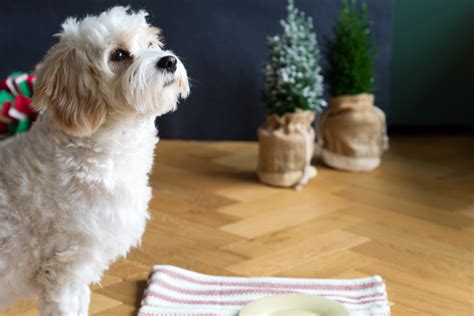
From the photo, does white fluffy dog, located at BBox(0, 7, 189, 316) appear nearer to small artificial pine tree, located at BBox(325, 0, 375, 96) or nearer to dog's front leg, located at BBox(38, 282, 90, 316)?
dog's front leg, located at BBox(38, 282, 90, 316)

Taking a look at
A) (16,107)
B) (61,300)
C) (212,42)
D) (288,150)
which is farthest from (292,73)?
(61,300)

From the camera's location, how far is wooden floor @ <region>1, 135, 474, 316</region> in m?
2.17

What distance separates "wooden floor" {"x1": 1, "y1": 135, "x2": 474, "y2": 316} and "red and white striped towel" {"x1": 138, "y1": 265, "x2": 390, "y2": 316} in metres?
0.05

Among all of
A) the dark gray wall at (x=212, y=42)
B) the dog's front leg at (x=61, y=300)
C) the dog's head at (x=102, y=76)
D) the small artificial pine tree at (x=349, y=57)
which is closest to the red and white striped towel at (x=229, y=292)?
the dog's front leg at (x=61, y=300)

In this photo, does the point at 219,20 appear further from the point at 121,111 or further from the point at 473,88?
the point at 121,111

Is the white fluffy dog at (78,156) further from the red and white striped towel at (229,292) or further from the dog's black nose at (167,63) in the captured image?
the red and white striped towel at (229,292)

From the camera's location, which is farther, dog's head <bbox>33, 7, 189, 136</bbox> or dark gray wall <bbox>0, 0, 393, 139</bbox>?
dark gray wall <bbox>0, 0, 393, 139</bbox>

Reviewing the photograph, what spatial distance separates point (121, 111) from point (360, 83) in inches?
61.2

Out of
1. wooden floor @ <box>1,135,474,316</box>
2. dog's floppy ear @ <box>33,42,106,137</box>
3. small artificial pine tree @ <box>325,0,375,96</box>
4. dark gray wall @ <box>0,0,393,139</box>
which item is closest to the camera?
dog's floppy ear @ <box>33,42,106,137</box>

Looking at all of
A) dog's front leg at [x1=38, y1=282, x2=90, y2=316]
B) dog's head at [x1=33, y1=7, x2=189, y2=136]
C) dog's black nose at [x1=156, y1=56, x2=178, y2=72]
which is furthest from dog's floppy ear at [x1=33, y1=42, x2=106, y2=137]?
dog's front leg at [x1=38, y1=282, x2=90, y2=316]

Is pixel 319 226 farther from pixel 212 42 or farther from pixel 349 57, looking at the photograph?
pixel 212 42

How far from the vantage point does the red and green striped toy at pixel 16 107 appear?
96.2 inches

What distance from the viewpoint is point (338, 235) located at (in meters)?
2.48

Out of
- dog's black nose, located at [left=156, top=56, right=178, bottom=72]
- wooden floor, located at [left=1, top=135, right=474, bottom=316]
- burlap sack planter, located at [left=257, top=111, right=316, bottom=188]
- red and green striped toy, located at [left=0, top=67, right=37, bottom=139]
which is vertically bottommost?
wooden floor, located at [left=1, top=135, right=474, bottom=316]
